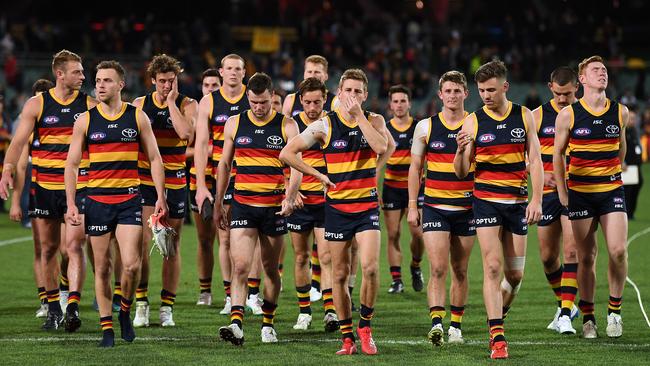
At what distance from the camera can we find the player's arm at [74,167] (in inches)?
386

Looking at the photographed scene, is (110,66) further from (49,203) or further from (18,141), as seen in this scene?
(49,203)

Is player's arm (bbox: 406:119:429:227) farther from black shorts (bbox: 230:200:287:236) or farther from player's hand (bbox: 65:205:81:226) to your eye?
player's hand (bbox: 65:205:81:226)

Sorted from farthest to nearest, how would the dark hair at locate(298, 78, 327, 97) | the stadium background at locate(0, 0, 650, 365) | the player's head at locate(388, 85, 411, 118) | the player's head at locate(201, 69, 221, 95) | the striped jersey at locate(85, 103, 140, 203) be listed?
the stadium background at locate(0, 0, 650, 365) < the player's head at locate(388, 85, 411, 118) < the player's head at locate(201, 69, 221, 95) < the dark hair at locate(298, 78, 327, 97) < the striped jersey at locate(85, 103, 140, 203)

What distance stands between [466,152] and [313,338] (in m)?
2.24

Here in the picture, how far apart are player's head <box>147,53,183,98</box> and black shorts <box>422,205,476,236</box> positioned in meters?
3.05

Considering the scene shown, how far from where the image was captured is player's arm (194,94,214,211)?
1034cm

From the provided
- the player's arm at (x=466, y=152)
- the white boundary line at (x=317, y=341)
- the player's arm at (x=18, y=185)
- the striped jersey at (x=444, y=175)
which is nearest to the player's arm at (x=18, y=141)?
the player's arm at (x=18, y=185)

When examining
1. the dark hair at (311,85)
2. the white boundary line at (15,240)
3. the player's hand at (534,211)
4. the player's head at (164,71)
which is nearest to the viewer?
the player's hand at (534,211)

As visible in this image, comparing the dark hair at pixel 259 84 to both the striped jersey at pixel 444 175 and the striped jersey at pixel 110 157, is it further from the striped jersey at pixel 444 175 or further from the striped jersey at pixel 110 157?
the striped jersey at pixel 444 175

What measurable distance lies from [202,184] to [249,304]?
2190mm

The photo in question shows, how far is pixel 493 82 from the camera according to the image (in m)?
9.54

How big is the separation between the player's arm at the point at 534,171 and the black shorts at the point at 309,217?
8.12 ft

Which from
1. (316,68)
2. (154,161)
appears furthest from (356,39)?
(154,161)

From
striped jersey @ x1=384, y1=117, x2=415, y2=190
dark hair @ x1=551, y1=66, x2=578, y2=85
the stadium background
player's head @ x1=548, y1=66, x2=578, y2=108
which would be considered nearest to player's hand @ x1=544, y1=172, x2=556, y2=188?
player's head @ x1=548, y1=66, x2=578, y2=108
